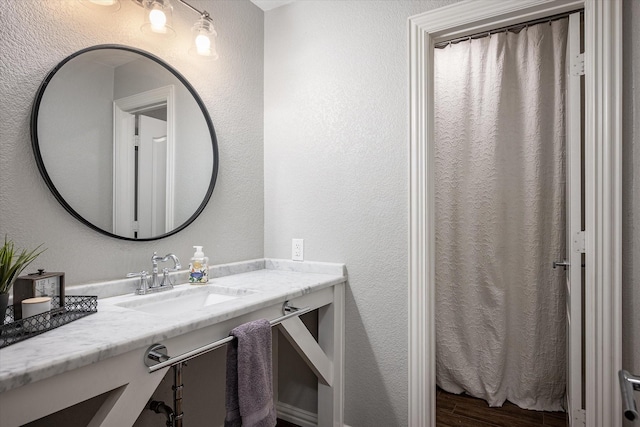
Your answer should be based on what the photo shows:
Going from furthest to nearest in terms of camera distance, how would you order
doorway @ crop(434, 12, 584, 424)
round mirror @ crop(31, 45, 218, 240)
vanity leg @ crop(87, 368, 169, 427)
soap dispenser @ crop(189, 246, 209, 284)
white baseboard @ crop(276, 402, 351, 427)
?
doorway @ crop(434, 12, 584, 424), white baseboard @ crop(276, 402, 351, 427), soap dispenser @ crop(189, 246, 209, 284), round mirror @ crop(31, 45, 218, 240), vanity leg @ crop(87, 368, 169, 427)

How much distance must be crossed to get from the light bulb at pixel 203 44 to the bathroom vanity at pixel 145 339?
101 cm

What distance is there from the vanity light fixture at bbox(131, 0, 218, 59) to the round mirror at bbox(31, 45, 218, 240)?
4.8 inches

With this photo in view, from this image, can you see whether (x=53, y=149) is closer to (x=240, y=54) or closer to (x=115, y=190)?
(x=115, y=190)

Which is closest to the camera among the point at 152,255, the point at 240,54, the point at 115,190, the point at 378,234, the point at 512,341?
the point at 115,190

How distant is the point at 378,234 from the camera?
1.81m

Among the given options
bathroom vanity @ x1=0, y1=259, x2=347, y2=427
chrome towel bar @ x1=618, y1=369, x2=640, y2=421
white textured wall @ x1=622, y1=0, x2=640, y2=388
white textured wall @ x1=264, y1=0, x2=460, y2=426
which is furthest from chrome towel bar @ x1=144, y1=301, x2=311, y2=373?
white textured wall @ x1=622, y1=0, x2=640, y2=388

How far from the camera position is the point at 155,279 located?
1.52 metres

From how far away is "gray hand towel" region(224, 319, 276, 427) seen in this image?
1208mm

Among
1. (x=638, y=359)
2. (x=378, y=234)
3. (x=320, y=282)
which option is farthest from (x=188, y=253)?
(x=638, y=359)

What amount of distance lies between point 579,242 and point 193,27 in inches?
73.6

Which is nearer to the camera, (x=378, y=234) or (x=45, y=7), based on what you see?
(x=45, y=7)

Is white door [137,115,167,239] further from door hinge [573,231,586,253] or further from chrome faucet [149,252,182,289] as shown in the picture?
door hinge [573,231,586,253]

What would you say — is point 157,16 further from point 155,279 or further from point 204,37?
point 155,279

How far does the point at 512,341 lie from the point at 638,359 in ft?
3.58
